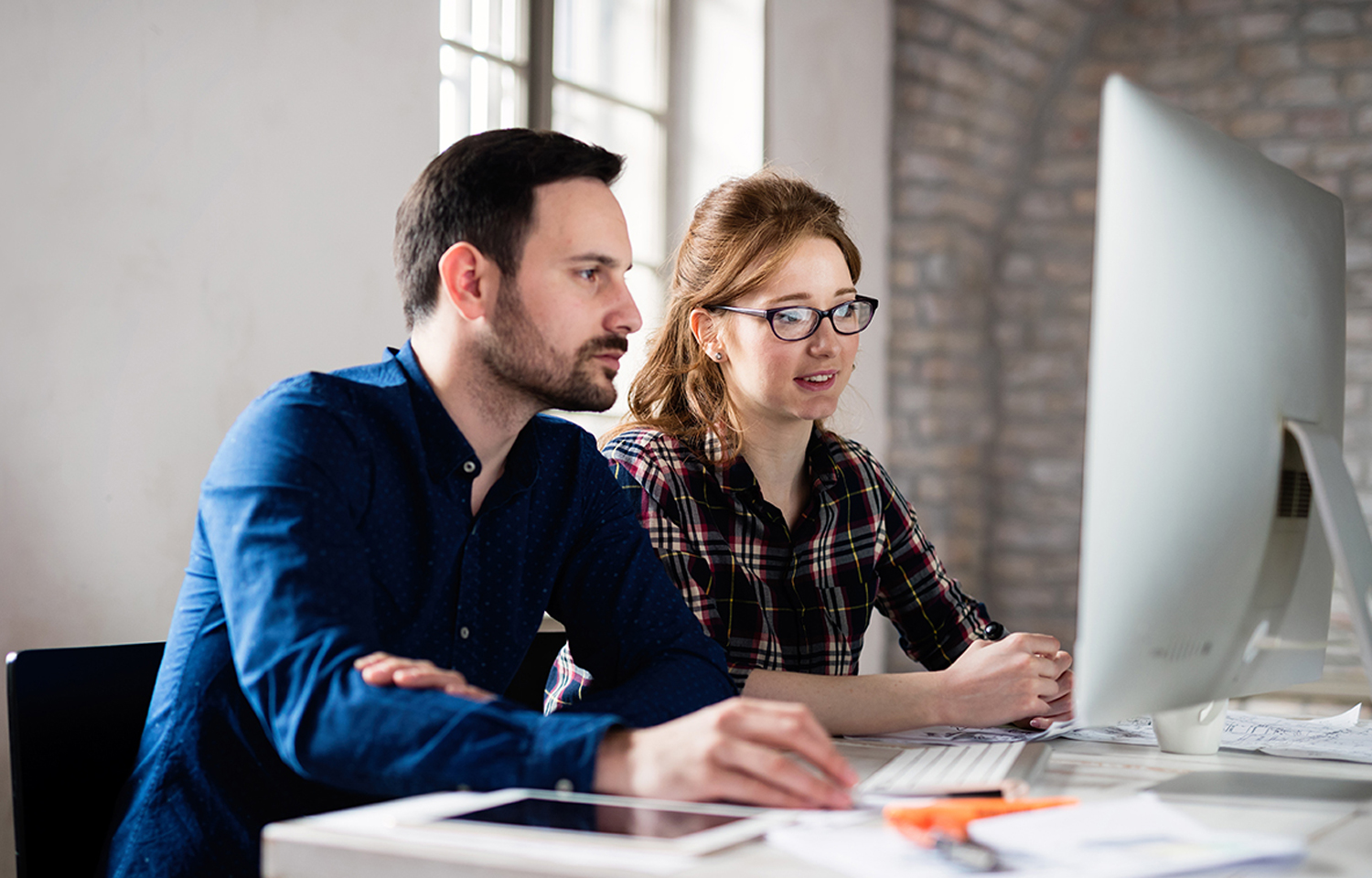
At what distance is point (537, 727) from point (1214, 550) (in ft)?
1.56

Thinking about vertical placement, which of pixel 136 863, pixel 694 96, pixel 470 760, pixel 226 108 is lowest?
pixel 136 863

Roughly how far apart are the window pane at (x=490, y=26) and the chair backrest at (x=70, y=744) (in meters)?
1.75

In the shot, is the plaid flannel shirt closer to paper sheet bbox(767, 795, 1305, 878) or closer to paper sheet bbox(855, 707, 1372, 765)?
paper sheet bbox(855, 707, 1372, 765)

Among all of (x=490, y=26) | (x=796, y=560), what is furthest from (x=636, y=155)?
(x=796, y=560)

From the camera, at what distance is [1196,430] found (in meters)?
0.85

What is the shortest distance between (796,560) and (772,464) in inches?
5.8

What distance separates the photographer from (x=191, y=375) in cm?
179

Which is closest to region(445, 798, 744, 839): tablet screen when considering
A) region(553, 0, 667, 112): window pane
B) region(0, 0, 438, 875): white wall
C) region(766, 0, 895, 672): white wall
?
region(0, 0, 438, 875): white wall

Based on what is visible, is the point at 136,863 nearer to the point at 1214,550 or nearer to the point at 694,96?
the point at 1214,550

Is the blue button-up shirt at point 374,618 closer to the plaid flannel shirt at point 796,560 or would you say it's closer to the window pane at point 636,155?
the plaid flannel shirt at point 796,560

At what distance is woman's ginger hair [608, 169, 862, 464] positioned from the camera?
1.75 metres

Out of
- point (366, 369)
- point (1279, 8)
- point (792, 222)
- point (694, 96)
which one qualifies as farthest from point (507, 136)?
point (1279, 8)

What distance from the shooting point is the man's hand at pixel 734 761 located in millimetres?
821

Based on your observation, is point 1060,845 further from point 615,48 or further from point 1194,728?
point 615,48
